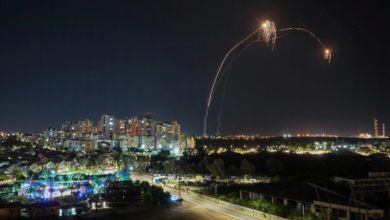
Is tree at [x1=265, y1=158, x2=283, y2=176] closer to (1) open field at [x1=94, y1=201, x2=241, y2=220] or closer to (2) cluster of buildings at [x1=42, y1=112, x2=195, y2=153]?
(1) open field at [x1=94, y1=201, x2=241, y2=220]

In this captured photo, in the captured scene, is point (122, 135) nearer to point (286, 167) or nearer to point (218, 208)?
point (286, 167)

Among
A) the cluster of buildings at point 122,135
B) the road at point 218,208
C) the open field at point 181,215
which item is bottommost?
the open field at point 181,215

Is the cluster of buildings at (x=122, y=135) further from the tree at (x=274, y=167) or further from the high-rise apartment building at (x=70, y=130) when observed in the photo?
the tree at (x=274, y=167)

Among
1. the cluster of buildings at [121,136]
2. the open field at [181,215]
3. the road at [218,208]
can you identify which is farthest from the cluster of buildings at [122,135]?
the open field at [181,215]

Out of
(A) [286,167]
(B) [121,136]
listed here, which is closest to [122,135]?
(B) [121,136]

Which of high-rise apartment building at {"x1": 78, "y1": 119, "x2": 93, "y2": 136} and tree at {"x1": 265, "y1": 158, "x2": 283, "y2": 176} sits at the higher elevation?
high-rise apartment building at {"x1": 78, "y1": 119, "x2": 93, "y2": 136}

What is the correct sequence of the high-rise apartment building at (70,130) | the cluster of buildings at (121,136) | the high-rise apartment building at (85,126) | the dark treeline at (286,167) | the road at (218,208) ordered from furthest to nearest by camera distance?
the high-rise apartment building at (85,126) → the high-rise apartment building at (70,130) → the cluster of buildings at (121,136) → the dark treeline at (286,167) → the road at (218,208)

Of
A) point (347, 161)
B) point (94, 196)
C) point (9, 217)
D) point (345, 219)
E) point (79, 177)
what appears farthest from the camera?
point (347, 161)

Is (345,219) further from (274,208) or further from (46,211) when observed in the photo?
(46,211)

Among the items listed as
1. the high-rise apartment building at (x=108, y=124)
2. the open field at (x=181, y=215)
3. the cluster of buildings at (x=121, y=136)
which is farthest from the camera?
the high-rise apartment building at (x=108, y=124)

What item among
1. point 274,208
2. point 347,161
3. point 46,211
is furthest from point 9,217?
point 347,161

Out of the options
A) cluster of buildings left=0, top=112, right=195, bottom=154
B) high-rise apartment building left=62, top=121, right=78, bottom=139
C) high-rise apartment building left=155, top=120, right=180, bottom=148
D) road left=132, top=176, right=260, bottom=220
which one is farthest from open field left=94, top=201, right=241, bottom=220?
high-rise apartment building left=62, top=121, right=78, bottom=139
